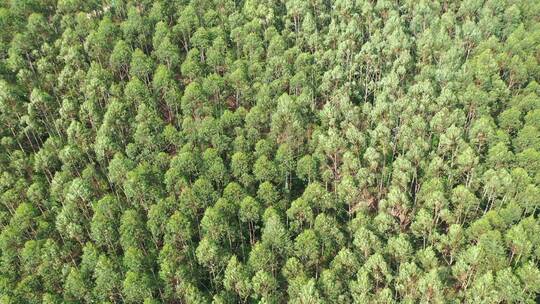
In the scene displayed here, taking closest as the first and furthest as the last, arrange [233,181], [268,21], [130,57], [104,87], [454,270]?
[454,270], [233,181], [104,87], [130,57], [268,21]

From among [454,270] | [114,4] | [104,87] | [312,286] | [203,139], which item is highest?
[114,4]

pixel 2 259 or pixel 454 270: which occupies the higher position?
pixel 2 259

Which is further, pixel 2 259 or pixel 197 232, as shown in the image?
pixel 197 232

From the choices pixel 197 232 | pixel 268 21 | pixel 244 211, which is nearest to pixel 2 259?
pixel 197 232

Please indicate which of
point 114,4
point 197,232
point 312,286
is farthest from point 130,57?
point 312,286

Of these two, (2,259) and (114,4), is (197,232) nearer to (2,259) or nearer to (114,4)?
(2,259)

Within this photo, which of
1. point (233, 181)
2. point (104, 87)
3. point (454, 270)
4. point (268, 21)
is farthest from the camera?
point (268, 21)

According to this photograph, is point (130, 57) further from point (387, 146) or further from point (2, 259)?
point (387, 146)
